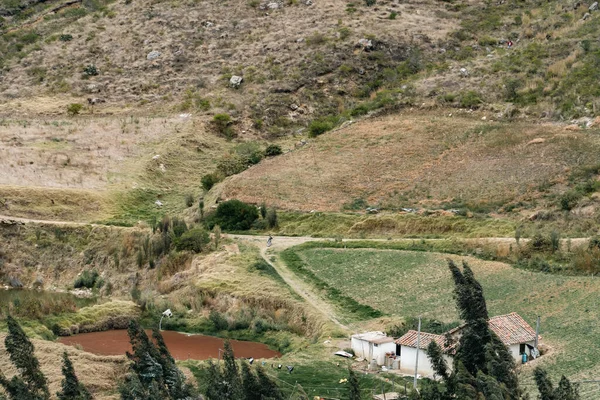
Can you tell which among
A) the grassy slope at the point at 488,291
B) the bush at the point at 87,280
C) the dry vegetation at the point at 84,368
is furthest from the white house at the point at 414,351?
the bush at the point at 87,280

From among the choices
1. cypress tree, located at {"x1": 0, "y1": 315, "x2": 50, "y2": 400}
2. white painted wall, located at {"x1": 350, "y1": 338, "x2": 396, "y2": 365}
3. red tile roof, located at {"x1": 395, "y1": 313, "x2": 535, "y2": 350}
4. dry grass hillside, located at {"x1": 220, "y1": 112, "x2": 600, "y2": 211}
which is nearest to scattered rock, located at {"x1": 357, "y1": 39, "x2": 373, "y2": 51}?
dry grass hillside, located at {"x1": 220, "y1": 112, "x2": 600, "y2": 211}

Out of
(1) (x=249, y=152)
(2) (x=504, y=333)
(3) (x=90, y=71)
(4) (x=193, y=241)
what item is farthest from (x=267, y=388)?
(3) (x=90, y=71)

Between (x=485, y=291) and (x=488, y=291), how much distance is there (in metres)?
0.11

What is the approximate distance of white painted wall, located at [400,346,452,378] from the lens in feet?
120

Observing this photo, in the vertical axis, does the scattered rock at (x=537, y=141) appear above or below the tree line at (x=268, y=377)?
above

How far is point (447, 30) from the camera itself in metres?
85.1

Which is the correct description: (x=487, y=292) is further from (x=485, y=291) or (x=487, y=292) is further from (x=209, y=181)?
(x=209, y=181)

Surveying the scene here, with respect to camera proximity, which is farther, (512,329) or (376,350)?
(376,350)

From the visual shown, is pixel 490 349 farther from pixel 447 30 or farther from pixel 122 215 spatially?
pixel 447 30

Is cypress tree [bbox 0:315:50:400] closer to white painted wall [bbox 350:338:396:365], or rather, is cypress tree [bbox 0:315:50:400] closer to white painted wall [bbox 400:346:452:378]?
white painted wall [bbox 350:338:396:365]

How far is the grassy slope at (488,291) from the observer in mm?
36625

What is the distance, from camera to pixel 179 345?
1742 inches

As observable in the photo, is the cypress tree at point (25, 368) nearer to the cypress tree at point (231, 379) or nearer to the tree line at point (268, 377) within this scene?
Answer: the tree line at point (268, 377)

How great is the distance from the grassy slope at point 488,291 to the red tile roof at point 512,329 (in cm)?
74
